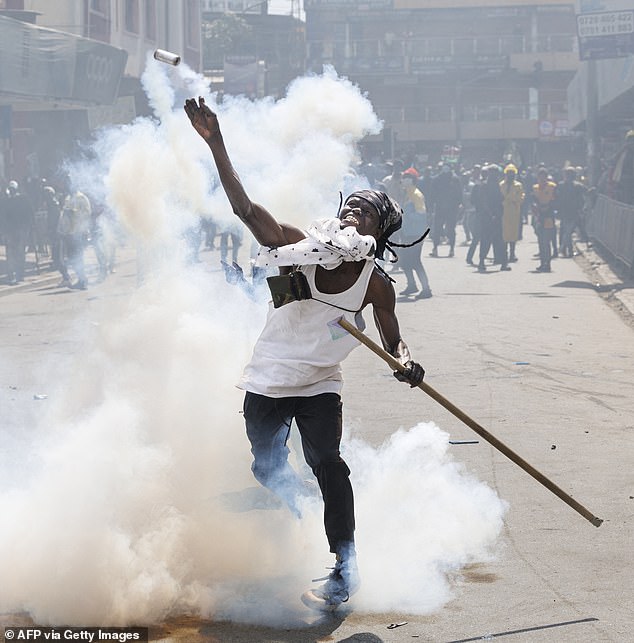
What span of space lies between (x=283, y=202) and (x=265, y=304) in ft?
4.45

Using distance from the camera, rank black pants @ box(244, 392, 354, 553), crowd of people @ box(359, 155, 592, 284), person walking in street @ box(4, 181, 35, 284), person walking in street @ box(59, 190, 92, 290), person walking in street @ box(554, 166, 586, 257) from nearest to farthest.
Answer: black pants @ box(244, 392, 354, 553) < crowd of people @ box(359, 155, 592, 284) < person walking in street @ box(59, 190, 92, 290) < person walking in street @ box(4, 181, 35, 284) < person walking in street @ box(554, 166, 586, 257)

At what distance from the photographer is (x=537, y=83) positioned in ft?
238

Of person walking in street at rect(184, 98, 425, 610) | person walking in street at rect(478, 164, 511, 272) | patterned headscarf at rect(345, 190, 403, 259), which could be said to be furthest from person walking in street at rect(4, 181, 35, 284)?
person walking in street at rect(184, 98, 425, 610)

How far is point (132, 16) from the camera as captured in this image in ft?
120

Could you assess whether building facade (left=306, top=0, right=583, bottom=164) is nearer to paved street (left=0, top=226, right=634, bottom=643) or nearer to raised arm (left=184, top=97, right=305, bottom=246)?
paved street (left=0, top=226, right=634, bottom=643)

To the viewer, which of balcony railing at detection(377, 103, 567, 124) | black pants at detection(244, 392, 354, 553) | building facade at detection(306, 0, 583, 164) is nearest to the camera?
black pants at detection(244, 392, 354, 553)

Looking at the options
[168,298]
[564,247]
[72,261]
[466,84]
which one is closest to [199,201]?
[168,298]

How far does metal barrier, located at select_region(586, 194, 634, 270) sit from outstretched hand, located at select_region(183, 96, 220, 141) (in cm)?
1458

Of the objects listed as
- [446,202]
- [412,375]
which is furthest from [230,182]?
[446,202]

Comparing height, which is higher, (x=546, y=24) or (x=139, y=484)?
(x=546, y=24)

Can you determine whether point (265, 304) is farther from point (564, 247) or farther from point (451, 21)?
point (451, 21)

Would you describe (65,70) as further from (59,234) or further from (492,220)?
(492,220)

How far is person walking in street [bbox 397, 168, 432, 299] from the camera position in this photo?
15781 millimetres

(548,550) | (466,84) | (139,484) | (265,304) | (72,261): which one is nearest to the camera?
(139,484)
